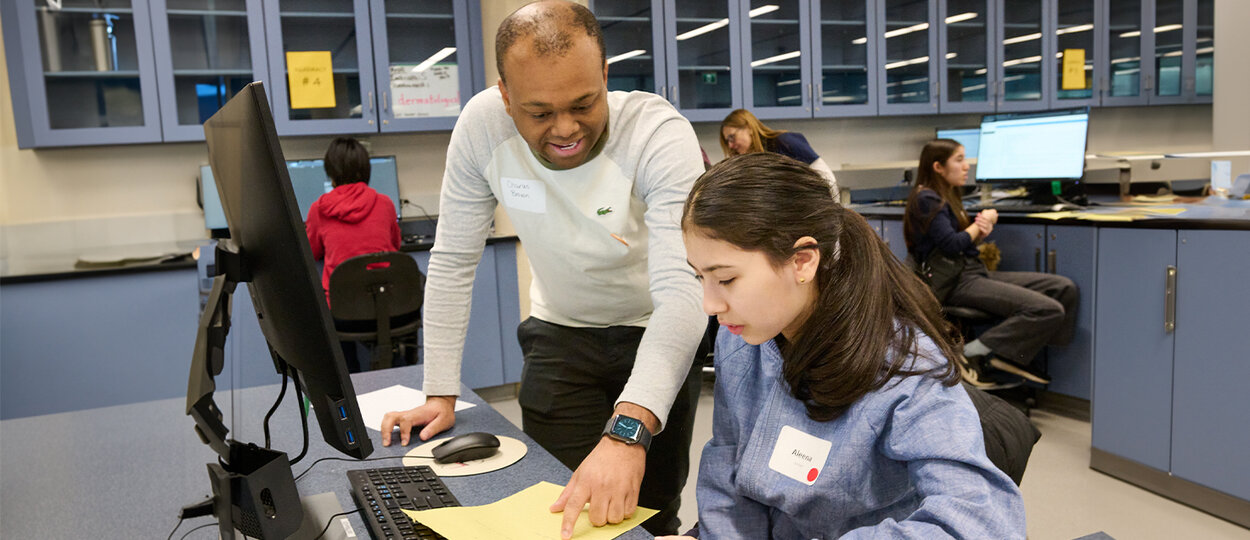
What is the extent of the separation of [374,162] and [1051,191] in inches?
118

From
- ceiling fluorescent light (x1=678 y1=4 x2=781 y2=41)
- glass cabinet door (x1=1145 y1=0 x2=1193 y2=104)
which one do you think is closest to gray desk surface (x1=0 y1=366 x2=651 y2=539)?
ceiling fluorescent light (x1=678 y1=4 x2=781 y2=41)

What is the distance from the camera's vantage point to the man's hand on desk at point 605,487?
923 millimetres

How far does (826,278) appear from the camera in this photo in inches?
38.4

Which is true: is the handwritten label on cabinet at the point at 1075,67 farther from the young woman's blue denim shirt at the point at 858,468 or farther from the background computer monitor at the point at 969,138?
the young woman's blue denim shirt at the point at 858,468

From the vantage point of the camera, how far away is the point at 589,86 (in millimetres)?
1162

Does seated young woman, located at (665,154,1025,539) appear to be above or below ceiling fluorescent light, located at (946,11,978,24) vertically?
below

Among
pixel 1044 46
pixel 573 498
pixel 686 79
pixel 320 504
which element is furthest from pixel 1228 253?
pixel 1044 46

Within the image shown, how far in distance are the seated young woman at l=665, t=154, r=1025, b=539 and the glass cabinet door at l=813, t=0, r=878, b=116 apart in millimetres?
3909

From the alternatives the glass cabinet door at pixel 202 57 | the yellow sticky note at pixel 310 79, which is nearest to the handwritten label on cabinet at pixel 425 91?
the yellow sticky note at pixel 310 79

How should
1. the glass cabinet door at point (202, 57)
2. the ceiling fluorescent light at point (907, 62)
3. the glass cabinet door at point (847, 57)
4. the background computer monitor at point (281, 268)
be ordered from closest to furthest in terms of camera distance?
the background computer monitor at point (281, 268) → the glass cabinet door at point (202, 57) → the glass cabinet door at point (847, 57) → the ceiling fluorescent light at point (907, 62)

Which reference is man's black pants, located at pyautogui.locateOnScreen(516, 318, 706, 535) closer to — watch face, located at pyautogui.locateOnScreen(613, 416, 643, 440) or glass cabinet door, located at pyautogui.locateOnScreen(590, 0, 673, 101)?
watch face, located at pyautogui.locateOnScreen(613, 416, 643, 440)

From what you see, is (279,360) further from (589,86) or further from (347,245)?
(347,245)

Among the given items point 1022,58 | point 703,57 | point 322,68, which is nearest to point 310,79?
point 322,68

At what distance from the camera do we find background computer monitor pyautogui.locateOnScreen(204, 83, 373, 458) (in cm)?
73
